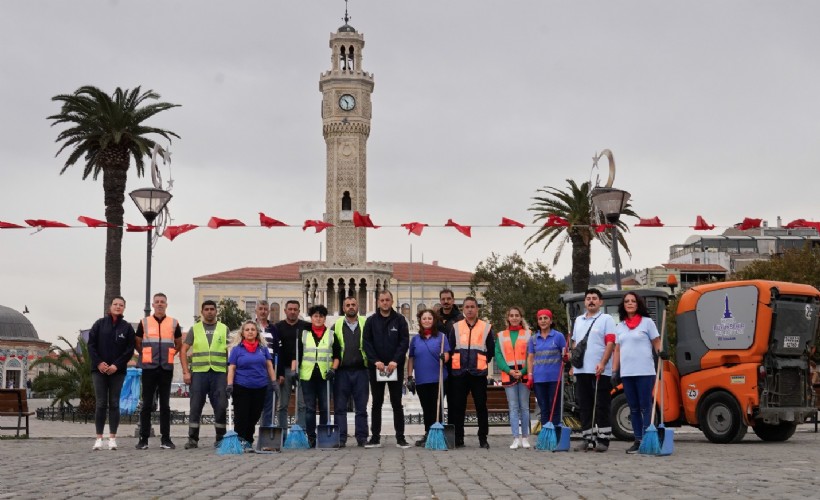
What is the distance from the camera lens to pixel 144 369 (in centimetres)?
1421

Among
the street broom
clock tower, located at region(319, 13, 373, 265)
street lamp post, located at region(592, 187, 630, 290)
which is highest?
clock tower, located at region(319, 13, 373, 265)

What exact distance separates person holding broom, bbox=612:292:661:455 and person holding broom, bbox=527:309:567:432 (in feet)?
3.68

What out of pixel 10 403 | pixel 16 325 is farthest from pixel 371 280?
pixel 10 403

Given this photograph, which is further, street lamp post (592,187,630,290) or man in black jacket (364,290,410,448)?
street lamp post (592,187,630,290)

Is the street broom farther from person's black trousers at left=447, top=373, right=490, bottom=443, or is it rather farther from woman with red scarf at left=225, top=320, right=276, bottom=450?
person's black trousers at left=447, top=373, right=490, bottom=443

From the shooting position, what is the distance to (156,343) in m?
14.2

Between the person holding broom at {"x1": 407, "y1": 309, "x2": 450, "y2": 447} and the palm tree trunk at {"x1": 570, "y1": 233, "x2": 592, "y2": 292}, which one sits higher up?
the palm tree trunk at {"x1": 570, "y1": 233, "x2": 592, "y2": 292}

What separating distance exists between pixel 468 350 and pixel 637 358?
7.38ft

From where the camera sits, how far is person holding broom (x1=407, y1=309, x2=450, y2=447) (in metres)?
14.2

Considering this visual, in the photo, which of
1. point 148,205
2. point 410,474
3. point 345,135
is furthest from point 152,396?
point 345,135

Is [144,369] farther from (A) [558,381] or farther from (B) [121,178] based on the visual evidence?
(B) [121,178]

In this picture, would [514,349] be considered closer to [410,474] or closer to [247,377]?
[247,377]

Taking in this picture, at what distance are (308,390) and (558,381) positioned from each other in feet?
10.4

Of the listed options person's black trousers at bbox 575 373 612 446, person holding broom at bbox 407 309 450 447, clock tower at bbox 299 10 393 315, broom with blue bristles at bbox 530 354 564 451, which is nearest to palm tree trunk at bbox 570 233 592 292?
person holding broom at bbox 407 309 450 447
